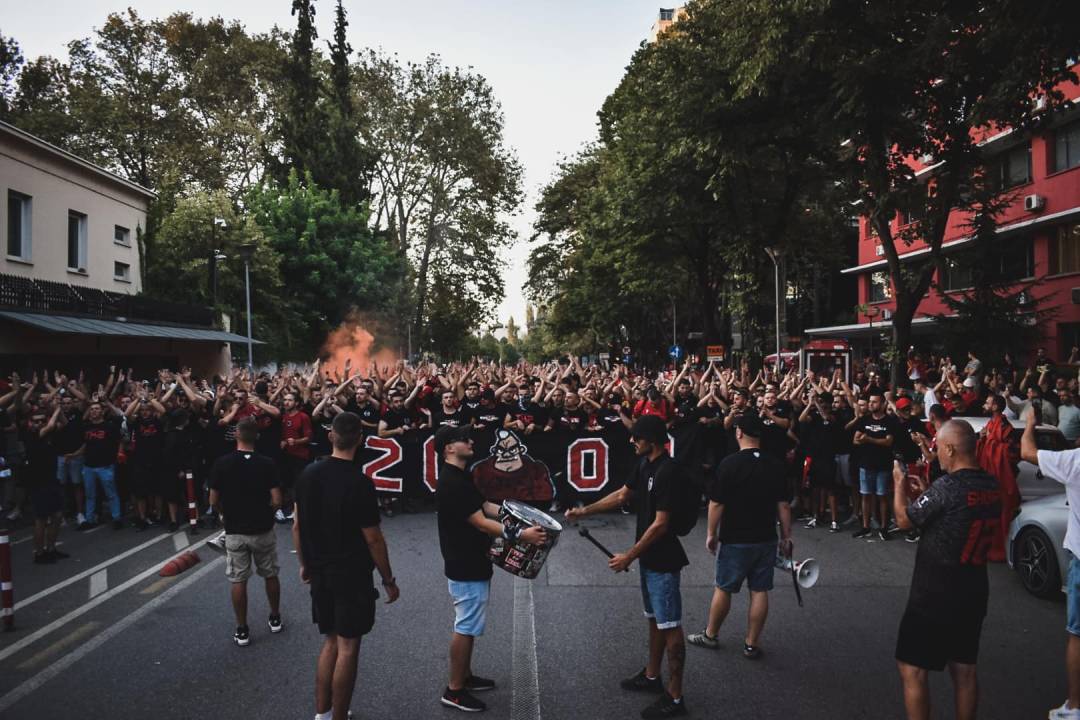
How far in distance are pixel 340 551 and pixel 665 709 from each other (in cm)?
224

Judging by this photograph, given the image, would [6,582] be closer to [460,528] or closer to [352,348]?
[460,528]

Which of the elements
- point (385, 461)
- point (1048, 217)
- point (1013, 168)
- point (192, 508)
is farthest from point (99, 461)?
point (1013, 168)

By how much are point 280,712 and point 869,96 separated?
13449 mm

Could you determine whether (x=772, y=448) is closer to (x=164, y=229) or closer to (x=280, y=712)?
(x=280, y=712)

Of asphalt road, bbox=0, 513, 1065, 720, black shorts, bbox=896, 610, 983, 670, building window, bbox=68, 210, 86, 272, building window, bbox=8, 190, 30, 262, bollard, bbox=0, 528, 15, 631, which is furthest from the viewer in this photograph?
Answer: building window, bbox=68, 210, 86, 272

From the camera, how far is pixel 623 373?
1355 cm

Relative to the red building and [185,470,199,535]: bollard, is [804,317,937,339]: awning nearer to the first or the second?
the red building

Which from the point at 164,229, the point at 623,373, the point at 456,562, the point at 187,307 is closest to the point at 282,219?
the point at 164,229

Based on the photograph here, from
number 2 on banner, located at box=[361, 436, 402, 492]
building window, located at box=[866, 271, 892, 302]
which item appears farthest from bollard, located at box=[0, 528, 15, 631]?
building window, located at box=[866, 271, 892, 302]

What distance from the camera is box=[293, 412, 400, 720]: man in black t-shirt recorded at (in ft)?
14.8

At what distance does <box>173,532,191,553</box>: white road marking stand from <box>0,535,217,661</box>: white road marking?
87 cm

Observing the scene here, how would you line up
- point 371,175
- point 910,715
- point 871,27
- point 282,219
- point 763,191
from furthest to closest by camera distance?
point 371,175 < point 282,219 < point 763,191 < point 871,27 < point 910,715

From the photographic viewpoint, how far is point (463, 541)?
484 cm

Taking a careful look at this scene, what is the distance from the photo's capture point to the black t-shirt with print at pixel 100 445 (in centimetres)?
1041
